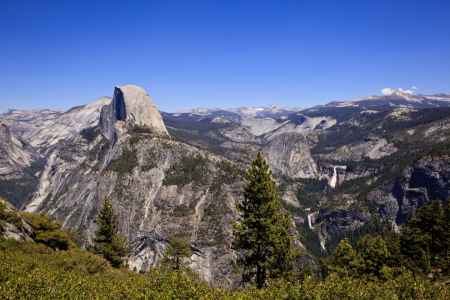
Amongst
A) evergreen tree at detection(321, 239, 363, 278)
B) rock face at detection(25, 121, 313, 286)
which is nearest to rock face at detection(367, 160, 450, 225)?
rock face at detection(25, 121, 313, 286)

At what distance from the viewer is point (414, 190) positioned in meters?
142

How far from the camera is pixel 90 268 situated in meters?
22.4

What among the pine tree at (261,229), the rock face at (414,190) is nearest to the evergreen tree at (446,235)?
the pine tree at (261,229)

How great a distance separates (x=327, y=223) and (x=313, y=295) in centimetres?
16793

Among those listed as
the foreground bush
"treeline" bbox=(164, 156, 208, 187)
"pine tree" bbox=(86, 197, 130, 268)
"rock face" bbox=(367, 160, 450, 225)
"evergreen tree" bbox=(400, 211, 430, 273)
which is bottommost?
"rock face" bbox=(367, 160, 450, 225)

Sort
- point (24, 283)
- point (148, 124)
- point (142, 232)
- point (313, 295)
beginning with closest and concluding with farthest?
1. point (24, 283)
2. point (313, 295)
3. point (142, 232)
4. point (148, 124)

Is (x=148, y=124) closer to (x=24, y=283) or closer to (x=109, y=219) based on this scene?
(x=109, y=219)

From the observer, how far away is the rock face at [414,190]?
5295 inches

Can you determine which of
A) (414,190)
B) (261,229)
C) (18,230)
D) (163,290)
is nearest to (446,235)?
(261,229)

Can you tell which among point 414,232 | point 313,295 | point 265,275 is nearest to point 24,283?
point 313,295

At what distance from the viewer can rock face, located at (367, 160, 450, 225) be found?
5295 inches

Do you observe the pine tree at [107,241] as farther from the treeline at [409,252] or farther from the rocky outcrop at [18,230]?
the treeline at [409,252]

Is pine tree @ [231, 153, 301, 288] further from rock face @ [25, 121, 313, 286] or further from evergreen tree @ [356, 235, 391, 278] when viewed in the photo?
rock face @ [25, 121, 313, 286]

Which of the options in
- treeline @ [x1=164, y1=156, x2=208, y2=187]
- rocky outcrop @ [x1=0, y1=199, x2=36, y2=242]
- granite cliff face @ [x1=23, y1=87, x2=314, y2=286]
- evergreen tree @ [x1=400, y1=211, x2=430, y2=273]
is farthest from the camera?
treeline @ [x1=164, y1=156, x2=208, y2=187]
